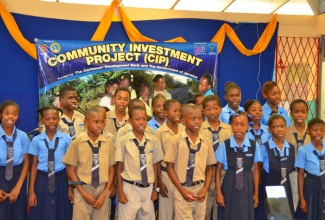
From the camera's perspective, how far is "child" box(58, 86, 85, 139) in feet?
12.4

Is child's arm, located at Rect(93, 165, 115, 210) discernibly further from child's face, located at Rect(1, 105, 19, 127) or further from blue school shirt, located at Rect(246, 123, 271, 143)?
blue school shirt, located at Rect(246, 123, 271, 143)

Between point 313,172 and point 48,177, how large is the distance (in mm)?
1997

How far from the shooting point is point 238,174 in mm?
3365

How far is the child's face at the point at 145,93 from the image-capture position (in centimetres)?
543

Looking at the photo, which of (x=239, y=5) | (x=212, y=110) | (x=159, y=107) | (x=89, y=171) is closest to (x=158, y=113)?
(x=159, y=107)

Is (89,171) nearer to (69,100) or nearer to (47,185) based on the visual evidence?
(47,185)

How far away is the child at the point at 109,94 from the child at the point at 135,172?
6.50 feet

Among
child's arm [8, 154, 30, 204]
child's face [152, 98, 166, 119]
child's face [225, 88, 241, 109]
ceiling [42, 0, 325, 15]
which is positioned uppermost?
ceiling [42, 0, 325, 15]

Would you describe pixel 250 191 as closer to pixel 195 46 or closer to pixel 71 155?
pixel 71 155

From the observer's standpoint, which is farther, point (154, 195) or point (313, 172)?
point (313, 172)

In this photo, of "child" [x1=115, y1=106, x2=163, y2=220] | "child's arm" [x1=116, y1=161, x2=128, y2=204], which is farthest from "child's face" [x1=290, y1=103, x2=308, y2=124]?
"child's arm" [x1=116, y1=161, x2=128, y2=204]

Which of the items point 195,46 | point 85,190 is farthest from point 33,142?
point 195,46

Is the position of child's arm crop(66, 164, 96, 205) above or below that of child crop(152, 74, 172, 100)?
below

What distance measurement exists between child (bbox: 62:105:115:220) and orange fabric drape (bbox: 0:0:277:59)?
2214 mm
